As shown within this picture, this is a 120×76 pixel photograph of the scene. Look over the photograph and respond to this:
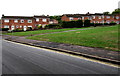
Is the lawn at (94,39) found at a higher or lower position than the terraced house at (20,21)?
lower

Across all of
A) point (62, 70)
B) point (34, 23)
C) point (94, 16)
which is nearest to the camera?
point (62, 70)

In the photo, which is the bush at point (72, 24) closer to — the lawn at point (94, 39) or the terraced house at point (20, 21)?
the terraced house at point (20, 21)

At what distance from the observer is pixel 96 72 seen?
559cm

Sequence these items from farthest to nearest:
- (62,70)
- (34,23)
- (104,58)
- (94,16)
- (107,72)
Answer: (94,16)
(34,23)
(104,58)
(62,70)
(107,72)

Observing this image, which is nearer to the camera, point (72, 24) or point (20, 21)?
point (72, 24)

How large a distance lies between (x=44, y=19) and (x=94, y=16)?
89.3 ft

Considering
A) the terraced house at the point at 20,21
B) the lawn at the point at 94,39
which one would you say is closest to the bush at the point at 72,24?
the terraced house at the point at 20,21

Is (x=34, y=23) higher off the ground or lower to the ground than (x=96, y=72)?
higher

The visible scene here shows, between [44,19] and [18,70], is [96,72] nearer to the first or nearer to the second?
[18,70]

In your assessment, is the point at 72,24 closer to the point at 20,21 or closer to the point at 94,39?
the point at 20,21

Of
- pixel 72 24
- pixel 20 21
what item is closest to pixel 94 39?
pixel 72 24

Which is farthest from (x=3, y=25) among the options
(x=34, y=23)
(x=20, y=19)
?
(x=34, y=23)

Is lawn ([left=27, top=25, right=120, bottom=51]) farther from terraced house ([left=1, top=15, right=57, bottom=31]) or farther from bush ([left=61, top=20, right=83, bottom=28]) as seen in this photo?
terraced house ([left=1, top=15, right=57, bottom=31])

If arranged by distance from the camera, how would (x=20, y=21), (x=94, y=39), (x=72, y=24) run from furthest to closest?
1. (x=20, y=21)
2. (x=72, y=24)
3. (x=94, y=39)
